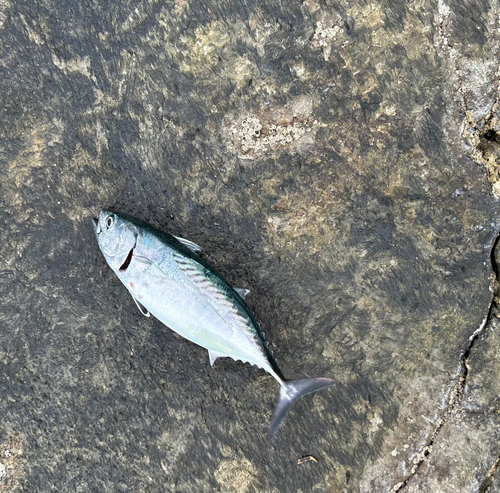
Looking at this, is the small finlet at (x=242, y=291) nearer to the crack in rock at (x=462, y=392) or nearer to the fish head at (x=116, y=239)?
the fish head at (x=116, y=239)

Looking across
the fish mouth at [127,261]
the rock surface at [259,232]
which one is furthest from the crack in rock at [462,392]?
the fish mouth at [127,261]

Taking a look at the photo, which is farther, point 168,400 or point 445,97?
point 168,400

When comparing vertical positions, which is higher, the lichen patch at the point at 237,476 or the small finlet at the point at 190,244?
the small finlet at the point at 190,244

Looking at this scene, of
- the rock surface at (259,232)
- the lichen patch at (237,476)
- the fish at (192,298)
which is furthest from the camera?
the lichen patch at (237,476)

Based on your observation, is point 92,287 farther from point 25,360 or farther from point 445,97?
point 445,97

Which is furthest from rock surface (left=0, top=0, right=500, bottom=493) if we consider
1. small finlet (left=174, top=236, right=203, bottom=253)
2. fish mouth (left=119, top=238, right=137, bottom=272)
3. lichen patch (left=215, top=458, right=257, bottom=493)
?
fish mouth (left=119, top=238, right=137, bottom=272)

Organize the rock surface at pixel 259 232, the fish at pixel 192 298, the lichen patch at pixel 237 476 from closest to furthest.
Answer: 1. the fish at pixel 192 298
2. the rock surface at pixel 259 232
3. the lichen patch at pixel 237 476

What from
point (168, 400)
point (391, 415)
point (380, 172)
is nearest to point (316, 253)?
point (380, 172)

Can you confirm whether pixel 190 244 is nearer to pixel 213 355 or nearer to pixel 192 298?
pixel 192 298
